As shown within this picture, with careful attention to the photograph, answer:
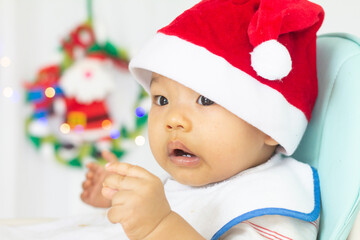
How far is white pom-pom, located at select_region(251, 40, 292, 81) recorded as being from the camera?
0.68 meters

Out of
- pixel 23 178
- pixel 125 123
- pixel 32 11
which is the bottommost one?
pixel 23 178

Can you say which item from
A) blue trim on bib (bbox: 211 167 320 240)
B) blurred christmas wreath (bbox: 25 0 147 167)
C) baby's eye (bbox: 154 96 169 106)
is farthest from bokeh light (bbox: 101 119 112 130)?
blue trim on bib (bbox: 211 167 320 240)

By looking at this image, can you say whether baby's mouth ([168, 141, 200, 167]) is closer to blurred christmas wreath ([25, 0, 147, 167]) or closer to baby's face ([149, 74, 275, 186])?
baby's face ([149, 74, 275, 186])

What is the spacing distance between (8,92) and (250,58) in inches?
67.3

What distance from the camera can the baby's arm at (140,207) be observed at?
577mm

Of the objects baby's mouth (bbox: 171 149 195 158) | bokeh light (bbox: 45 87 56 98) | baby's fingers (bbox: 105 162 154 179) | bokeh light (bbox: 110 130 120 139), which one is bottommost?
bokeh light (bbox: 110 130 120 139)

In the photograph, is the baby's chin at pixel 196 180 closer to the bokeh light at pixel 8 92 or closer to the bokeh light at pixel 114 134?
the bokeh light at pixel 114 134

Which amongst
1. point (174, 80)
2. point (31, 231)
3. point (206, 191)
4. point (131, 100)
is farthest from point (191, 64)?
point (131, 100)

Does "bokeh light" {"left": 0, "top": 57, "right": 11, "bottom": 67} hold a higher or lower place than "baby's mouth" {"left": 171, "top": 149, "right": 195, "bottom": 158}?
lower

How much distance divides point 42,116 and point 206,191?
1599 mm

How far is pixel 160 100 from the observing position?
0.81 metres

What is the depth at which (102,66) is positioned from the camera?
2.25m

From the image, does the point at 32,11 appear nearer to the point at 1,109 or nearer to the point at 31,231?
the point at 1,109

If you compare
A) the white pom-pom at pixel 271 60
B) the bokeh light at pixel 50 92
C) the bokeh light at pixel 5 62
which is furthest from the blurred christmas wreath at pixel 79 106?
the white pom-pom at pixel 271 60
